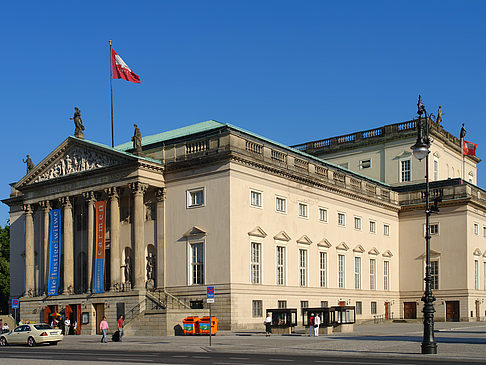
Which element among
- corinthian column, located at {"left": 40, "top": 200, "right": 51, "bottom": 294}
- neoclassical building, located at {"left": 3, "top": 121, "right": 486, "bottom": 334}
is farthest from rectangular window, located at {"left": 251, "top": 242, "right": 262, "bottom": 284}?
corinthian column, located at {"left": 40, "top": 200, "right": 51, "bottom": 294}

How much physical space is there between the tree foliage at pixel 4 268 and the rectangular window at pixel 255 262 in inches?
1762

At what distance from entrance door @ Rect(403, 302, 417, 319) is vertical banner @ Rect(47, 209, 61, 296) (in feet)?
125

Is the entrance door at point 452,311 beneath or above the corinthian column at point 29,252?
beneath

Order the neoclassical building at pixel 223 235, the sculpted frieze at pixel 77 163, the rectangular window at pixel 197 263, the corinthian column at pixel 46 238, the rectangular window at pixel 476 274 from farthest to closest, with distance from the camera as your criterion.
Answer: the rectangular window at pixel 476 274 < the corinthian column at pixel 46 238 < the sculpted frieze at pixel 77 163 < the rectangular window at pixel 197 263 < the neoclassical building at pixel 223 235

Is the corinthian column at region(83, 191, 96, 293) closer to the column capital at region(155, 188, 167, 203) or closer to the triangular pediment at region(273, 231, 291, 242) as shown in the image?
the column capital at region(155, 188, 167, 203)

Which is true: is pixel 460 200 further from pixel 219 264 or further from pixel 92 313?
pixel 92 313

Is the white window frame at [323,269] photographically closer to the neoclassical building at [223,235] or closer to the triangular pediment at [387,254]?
the neoclassical building at [223,235]

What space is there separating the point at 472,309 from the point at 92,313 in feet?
131

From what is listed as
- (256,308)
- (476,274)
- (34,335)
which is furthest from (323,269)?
(34,335)

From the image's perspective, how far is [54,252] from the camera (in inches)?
2329

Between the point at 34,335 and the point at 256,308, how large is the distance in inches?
713

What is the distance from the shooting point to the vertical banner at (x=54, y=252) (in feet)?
192

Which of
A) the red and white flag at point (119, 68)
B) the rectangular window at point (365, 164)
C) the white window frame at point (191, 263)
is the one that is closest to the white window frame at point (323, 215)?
the white window frame at point (191, 263)

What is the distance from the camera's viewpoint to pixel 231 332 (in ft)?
157
